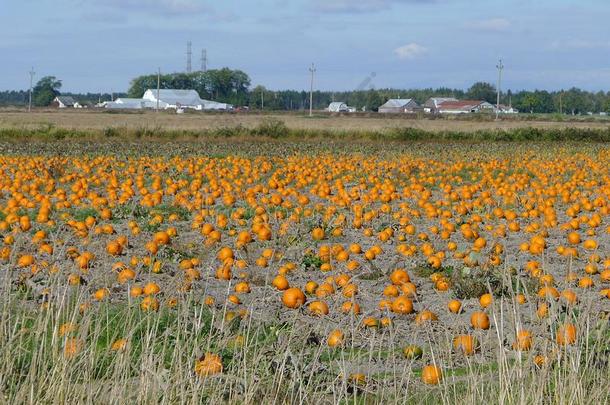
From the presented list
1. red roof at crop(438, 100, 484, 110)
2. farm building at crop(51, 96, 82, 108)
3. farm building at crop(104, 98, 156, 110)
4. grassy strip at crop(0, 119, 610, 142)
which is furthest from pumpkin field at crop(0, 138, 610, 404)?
farm building at crop(51, 96, 82, 108)

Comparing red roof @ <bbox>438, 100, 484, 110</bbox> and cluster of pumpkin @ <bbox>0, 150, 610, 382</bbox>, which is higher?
red roof @ <bbox>438, 100, 484, 110</bbox>

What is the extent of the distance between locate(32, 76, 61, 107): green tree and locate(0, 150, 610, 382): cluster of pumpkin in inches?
5446

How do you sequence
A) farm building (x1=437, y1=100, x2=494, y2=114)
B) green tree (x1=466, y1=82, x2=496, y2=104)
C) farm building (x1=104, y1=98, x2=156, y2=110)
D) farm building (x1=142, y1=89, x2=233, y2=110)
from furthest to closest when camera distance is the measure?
green tree (x1=466, y1=82, x2=496, y2=104)
farm building (x1=437, y1=100, x2=494, y2=114)
farm building (x1=104, y1=98, x2=156, y2=110)
farm building (x1=142, y1=89, x2=233, y2=110)

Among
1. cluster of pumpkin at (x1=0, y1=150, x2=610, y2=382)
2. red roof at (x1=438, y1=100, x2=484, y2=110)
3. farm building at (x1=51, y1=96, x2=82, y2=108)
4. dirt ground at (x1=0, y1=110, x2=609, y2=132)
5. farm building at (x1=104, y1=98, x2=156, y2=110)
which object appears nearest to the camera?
cluster of pumpkin at (x1=0, y1=150, x2=610, y2=382)

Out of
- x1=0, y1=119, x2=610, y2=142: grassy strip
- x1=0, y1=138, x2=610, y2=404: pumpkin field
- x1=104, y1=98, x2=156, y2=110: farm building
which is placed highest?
x1=104, y1=98, x2=156, y2=110: farm building

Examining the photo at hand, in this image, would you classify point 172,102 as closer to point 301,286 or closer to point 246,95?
point 246,95

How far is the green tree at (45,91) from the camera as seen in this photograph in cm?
15088

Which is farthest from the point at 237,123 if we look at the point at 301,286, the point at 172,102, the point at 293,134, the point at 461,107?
the point at 461,107

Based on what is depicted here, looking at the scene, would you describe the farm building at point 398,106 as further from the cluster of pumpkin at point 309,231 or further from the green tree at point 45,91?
the cluster of pumpkin at point 309,231

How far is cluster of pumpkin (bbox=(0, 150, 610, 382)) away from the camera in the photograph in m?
6.63

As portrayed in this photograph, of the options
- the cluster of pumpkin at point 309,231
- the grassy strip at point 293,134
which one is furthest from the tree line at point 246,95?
the cluster of pumpkin at point 309,231

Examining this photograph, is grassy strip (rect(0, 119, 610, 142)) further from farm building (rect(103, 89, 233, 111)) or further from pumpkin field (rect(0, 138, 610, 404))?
farm building (rect(103, 89, 233, 111))

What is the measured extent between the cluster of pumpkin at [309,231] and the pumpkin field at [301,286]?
0.04 m

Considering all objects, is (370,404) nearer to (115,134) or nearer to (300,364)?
(300,364)
